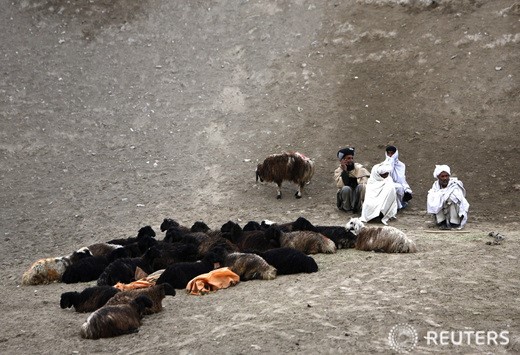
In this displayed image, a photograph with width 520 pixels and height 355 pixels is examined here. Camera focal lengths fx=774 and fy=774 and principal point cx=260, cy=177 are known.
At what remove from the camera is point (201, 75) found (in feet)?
58.5

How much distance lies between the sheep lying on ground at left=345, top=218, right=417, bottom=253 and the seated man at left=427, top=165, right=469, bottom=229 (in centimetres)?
200

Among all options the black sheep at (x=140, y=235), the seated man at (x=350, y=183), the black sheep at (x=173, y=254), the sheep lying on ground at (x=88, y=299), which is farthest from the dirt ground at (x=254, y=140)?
the black sheep at (x=140, y=235)

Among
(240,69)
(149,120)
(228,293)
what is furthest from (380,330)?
(240,69)

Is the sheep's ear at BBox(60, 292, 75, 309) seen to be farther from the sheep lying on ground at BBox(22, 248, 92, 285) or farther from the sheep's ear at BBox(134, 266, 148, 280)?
the sheep lying on ground at BBox(22, 248, 92, 285)

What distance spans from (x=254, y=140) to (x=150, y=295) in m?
8.08

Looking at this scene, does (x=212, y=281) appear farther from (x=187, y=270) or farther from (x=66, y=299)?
(x=66, y=299)

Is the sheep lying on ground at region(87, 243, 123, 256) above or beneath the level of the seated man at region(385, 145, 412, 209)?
beneath

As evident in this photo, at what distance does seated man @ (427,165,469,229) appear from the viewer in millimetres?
11406

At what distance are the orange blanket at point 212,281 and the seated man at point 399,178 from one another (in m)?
4.76

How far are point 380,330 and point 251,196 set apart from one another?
7.48 meters

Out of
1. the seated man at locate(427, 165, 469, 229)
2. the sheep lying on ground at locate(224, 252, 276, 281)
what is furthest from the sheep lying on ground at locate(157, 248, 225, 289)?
the seated man at locate(427, 165, 469, 229)

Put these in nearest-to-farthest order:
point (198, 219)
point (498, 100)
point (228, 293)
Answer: point (228, 293) < point (198, 219) < point (498, 100)

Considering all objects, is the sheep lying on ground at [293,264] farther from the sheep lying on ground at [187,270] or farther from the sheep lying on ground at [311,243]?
the sheep lying on ground at [311,243]

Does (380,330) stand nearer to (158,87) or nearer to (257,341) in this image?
(257,341)
